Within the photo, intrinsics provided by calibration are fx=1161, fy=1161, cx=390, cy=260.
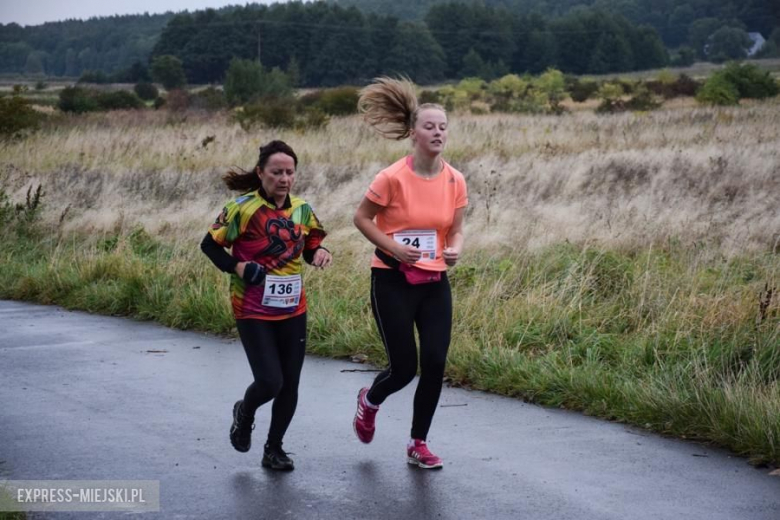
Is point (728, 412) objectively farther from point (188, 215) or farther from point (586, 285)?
point (188, 215)

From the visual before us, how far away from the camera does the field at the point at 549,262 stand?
24.7 ft

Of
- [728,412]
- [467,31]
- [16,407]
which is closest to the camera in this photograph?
[728,412]

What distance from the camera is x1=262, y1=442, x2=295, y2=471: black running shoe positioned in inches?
234

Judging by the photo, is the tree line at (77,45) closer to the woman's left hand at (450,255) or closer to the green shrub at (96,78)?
the green shrub at (96,78)

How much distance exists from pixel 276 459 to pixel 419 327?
100 centimetres

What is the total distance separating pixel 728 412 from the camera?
6441 millimetres

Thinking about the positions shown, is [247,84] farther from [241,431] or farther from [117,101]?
[241,431]

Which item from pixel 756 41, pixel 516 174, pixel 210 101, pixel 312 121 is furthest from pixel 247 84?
pixel 756 41

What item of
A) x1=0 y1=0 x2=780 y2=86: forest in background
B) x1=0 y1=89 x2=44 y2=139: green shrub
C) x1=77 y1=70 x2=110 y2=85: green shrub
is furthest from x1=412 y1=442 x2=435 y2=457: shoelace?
x1=77 y1=70 x2=110 y2=85: green shrub

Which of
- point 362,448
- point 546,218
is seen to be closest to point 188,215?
point 546,218

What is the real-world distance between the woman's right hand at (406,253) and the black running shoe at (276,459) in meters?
1.17

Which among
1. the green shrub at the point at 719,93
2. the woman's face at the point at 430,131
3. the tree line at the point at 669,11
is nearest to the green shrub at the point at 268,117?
the green shrub at the point at 719,93

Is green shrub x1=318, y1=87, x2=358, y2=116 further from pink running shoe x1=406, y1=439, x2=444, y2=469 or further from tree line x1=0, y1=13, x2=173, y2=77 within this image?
tree line x1=0, y1=13, x2=173, y2=77

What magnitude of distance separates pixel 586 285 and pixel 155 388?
381 cm
